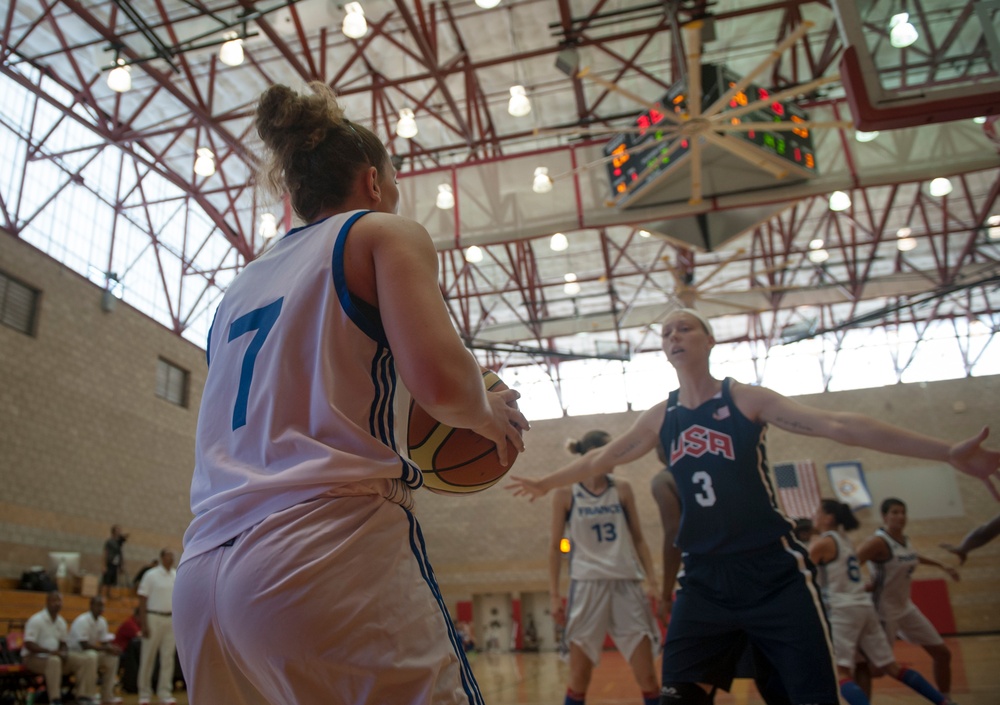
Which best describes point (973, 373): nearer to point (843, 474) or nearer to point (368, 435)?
point (843, 474)

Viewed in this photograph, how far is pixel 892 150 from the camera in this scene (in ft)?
38.1

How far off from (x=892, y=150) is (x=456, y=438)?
38.8ft

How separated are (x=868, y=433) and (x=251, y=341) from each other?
2452mm

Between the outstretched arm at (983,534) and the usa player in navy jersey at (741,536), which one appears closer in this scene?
the usa player in navy jersey at (741,536)

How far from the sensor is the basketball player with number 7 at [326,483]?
50.3 inches

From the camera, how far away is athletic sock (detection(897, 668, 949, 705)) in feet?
18.6

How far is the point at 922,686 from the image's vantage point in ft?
19.6

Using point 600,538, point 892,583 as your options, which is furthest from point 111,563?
point 892,583

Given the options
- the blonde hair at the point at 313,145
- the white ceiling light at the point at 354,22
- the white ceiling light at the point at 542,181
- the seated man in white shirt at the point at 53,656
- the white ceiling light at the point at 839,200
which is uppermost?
the white ceiling light at the point at 354,22

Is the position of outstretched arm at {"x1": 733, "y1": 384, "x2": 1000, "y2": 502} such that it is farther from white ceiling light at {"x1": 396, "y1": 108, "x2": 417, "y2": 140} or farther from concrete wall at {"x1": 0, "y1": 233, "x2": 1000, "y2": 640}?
concrete wall at {"x1": 0, "y1": 233, "x2": 1000, "y2": 640}

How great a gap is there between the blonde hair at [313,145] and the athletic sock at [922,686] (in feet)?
19.6

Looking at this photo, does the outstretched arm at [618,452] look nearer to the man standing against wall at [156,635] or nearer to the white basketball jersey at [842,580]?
the white basketball jersey at [842,580]

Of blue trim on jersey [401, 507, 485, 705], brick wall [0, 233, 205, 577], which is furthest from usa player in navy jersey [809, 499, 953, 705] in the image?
brick wall [0, 233, 205, 577]

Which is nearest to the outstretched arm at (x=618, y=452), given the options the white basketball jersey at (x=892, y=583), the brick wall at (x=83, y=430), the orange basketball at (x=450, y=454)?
the orange basketball at (x=450, y=454)
